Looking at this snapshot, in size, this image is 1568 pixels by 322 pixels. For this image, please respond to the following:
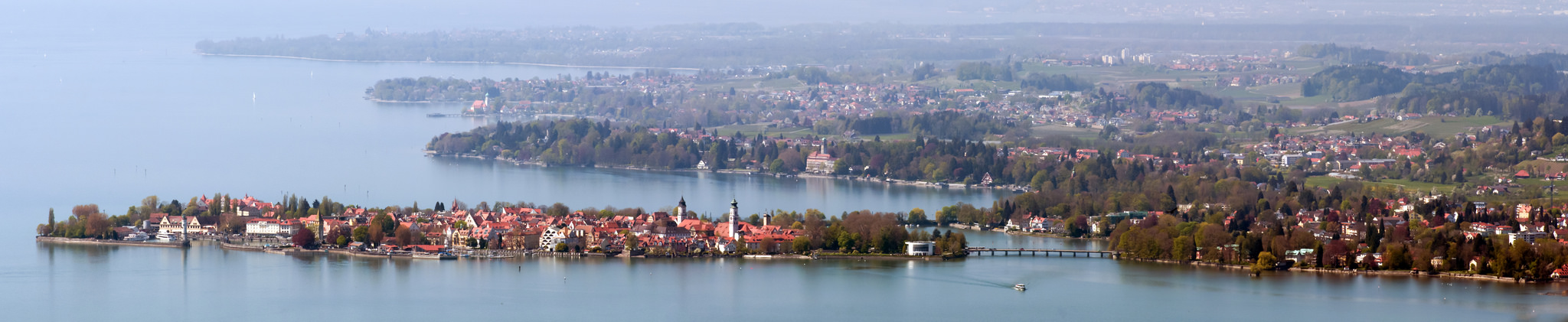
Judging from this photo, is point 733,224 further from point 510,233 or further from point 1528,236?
point 1528,236

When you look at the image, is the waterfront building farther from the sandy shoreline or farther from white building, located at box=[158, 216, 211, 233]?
the sandy shoreline

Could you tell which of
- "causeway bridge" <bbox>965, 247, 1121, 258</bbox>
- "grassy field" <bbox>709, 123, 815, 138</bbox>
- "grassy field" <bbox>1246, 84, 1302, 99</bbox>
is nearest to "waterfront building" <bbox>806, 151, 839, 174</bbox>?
"grassy field" <bbox>709, 123, 815, 138</bbox>

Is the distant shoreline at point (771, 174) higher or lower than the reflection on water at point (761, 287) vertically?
higher

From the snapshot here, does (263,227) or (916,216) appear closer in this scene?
(263,227)

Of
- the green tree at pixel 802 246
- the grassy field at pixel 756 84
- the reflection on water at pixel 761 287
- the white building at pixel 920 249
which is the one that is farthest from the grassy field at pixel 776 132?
the reflection on water at pixel 761 287

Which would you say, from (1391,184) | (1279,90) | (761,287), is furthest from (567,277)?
(1279,90)

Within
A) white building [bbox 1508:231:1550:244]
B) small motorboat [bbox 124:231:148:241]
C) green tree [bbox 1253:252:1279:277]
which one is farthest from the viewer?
small motorboat [bbox 124:231:148:241]

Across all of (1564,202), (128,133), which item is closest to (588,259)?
(1564,202)

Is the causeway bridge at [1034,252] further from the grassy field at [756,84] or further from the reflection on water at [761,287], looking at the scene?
the grassy field at [756,84]
